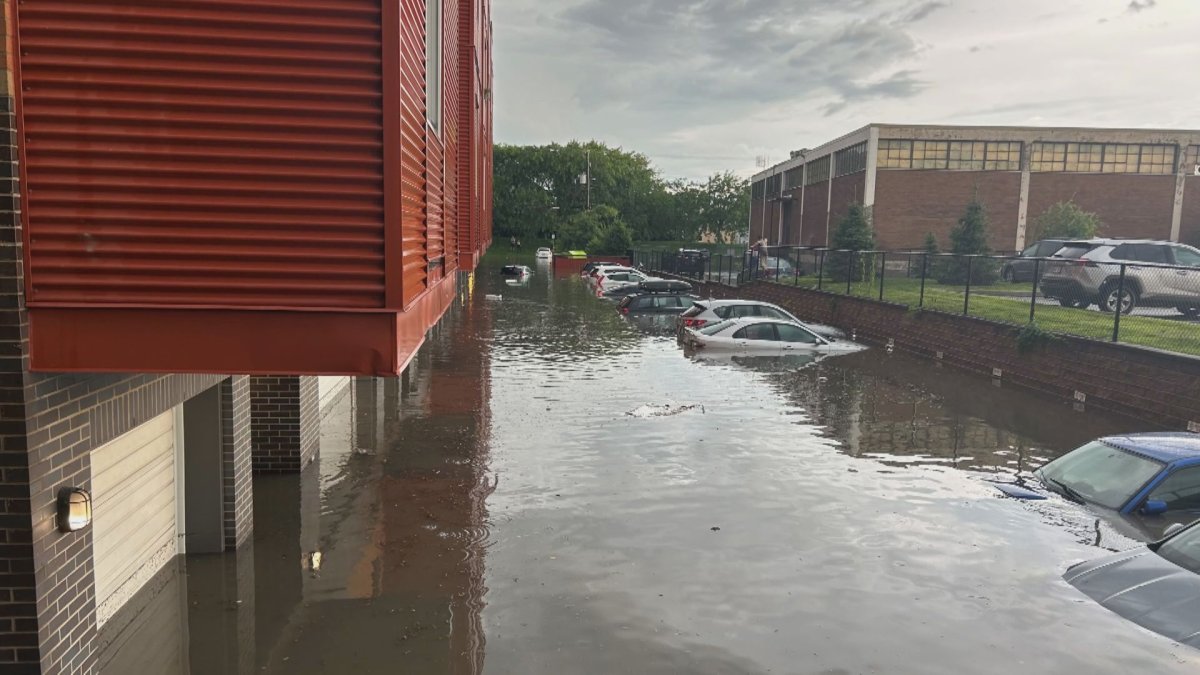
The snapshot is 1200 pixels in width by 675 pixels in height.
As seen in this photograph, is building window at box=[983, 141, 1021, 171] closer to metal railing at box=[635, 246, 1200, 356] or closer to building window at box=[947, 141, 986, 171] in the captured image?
building window at box=[947, 141, 986, 171]

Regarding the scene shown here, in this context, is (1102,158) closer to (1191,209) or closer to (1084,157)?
(1084,157)

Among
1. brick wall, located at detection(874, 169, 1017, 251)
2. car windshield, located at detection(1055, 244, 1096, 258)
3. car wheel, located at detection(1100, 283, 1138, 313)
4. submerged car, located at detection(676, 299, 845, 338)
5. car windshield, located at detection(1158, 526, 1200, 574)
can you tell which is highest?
brick wall, located at detection(874, 169, 1017, 251)

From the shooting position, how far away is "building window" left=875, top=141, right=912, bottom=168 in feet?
167

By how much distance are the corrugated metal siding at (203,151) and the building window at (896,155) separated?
167ft

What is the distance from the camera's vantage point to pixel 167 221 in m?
4.31

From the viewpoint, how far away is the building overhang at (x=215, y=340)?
4.21 meters

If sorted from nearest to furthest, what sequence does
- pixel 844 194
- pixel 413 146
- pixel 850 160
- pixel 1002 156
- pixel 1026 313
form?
1. pixel 413 146
2. pixel 1026 313
3. pixel 1002 156
4. pixel 850 160
5. pixel 844 194

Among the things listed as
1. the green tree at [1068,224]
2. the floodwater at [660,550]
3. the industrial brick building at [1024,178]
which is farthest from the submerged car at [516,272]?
the floodwater at [660,550]

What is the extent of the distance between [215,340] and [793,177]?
70.0 m

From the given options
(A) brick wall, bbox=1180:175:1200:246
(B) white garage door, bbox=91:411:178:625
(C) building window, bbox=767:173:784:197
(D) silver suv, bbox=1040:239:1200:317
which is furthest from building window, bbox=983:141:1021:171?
(B) white garage door, bbox=91:411:178:625

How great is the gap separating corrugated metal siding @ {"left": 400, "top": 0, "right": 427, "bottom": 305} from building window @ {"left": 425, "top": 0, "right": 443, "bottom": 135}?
1070 millimetres

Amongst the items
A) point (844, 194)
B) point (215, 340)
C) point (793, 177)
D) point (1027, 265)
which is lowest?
point (215, 340)

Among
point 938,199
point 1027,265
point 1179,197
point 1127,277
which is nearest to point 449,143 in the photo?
point 1127,277

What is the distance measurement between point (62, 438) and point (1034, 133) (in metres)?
56.2
